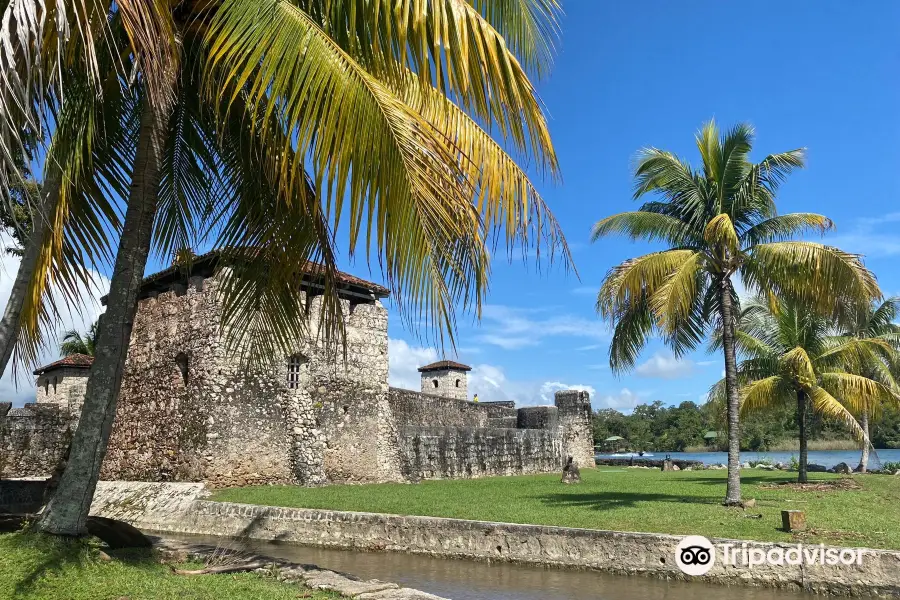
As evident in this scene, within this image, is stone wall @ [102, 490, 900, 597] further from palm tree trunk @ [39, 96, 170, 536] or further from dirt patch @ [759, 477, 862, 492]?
dirt patch @ [759, 477, 862, 492]

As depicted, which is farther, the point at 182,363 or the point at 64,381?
the point at 64,381

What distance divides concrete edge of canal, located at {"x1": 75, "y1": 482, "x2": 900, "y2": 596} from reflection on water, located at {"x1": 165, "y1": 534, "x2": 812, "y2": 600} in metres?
0.13

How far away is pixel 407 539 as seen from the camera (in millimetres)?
9445

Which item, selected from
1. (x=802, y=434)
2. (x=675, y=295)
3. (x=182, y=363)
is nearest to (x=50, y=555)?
(x=675, y=295)

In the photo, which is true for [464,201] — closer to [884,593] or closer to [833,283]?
[884,593]

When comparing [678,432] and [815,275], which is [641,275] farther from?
[678,432]

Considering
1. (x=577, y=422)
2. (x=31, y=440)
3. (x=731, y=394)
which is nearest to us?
(x=731, y=394)

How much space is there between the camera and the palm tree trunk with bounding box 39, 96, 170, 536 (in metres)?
5.06

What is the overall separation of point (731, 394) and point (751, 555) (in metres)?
4.47

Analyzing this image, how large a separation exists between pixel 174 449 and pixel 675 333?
11.3 metres

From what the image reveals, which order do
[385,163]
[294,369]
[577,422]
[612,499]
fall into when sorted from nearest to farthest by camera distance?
[385,163] → [612,499] → [294,369] → [577,422]

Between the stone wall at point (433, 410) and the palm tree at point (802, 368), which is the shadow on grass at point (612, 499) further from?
the stone wall at point (433, 410)

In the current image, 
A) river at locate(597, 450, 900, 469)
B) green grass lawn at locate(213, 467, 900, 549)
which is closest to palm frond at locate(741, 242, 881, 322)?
green grass lawn at locate(213, 467, 900, 549)

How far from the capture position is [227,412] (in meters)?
15.4
